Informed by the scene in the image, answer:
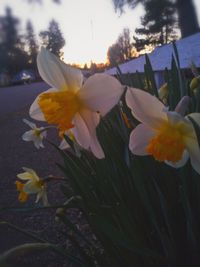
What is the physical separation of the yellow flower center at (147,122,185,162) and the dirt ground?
40cm

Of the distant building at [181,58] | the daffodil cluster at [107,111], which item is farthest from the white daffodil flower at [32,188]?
the distant building at [181,58]

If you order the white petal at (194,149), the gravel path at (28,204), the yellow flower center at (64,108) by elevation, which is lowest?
the gravel path at (28,204)

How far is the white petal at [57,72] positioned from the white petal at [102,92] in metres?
0.05

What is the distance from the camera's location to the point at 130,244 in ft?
2.67

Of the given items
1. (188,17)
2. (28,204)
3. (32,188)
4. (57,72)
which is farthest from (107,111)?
(188,17)

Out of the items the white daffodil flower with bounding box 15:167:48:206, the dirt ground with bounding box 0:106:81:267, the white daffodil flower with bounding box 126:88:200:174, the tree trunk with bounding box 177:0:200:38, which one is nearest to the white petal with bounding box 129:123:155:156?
the white daffodil flower with bounding box 126:88:200:174

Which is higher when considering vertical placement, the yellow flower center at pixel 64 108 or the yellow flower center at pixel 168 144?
the yellow flower center at pixel 64 108

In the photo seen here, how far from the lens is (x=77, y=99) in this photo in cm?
71

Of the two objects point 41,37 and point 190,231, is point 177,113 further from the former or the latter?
point 41,37

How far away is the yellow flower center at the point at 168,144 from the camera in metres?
A: 0.66

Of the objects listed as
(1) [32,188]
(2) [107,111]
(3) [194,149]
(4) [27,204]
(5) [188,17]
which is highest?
(5) [188,17]

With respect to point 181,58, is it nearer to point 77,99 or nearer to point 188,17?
point 77,99

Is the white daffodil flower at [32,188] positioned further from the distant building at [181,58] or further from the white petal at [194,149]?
the distant building at [181,58]

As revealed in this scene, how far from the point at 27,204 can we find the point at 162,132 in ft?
7.46
